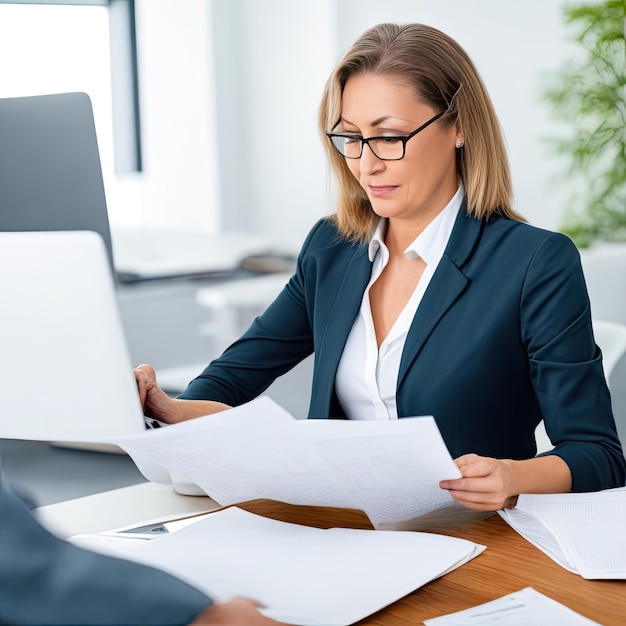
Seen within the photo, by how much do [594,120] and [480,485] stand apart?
2.96 meters

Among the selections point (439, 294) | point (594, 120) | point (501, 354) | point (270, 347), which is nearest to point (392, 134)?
point (439, 294)

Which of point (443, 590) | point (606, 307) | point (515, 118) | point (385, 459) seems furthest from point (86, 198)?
point (515, 118)

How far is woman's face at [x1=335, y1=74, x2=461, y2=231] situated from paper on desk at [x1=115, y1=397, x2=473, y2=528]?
21.8 inches

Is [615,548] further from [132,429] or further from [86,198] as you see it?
[86,198]

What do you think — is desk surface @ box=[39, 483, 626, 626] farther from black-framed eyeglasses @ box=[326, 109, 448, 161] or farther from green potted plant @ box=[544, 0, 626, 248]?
green potted plant @ box=[544, 0, 626, 248]

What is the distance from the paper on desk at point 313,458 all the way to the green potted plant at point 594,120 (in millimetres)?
2595

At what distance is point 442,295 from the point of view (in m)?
1.42

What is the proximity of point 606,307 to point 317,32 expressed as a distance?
2.90 metres

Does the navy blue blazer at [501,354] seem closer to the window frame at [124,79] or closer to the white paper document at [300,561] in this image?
the white paper document at [300,561]

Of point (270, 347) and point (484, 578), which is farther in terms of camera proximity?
point (270, 347)

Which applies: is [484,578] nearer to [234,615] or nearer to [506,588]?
[506,588]

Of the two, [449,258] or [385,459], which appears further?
[449,258]

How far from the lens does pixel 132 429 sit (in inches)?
37.8

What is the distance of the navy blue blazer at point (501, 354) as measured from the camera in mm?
1283
